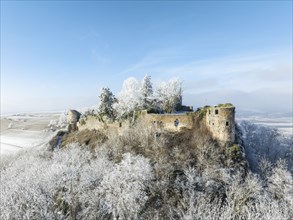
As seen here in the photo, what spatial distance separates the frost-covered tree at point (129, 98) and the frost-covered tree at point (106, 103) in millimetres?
1590

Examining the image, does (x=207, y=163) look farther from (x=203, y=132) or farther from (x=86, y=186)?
(x=86, y=186)

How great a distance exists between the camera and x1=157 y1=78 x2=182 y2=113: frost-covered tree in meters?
45.3

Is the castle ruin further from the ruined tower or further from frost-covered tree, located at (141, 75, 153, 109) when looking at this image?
frost-covered tree, located at (141, 75, 153, 109)

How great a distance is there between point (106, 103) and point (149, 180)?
2392 centimetres

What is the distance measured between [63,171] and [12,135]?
94.6 meters

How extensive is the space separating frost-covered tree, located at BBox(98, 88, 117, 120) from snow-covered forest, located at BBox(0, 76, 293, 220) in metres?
2.15

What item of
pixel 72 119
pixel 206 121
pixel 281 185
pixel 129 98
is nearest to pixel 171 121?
pixel 206 121

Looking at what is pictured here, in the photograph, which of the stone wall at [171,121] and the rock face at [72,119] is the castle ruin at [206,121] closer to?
the stone wall at [171,121]

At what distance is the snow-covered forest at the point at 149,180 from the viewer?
2159 centimetres

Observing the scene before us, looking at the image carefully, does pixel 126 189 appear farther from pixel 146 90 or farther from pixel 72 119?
pixel 72 119

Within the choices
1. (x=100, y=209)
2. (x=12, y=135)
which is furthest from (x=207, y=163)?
(x=12, y=135)

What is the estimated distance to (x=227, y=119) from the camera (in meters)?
34.3

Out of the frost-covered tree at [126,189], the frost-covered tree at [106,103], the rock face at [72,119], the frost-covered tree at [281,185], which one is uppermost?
the frost-covered tree at [106,103]

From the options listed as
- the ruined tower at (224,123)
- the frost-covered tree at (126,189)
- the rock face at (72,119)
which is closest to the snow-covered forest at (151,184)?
the frost-covered tree at (126,189)
